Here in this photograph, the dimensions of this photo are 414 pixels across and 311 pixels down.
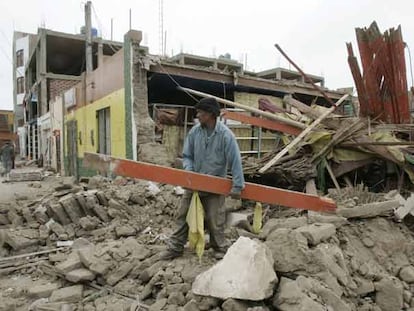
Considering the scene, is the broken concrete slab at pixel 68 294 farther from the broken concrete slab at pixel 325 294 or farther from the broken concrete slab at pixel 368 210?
the broken concrete slab at pixel 368 210

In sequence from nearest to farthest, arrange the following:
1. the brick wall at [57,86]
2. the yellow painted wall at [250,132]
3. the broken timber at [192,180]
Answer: the broken timber at [192,180], the yellow painted wall at [250,132], the brick wall at [57,86]

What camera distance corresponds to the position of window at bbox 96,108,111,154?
496 inches

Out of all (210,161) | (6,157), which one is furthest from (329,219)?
(6,157)

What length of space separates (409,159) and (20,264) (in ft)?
18.3

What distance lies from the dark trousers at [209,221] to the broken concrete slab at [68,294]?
3.38 feet

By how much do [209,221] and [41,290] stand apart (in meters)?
1.93

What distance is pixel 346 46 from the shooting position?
6.94m

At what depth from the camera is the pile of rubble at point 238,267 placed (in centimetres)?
297

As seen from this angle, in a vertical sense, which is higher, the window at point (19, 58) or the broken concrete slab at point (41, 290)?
the window at point (19, 58)

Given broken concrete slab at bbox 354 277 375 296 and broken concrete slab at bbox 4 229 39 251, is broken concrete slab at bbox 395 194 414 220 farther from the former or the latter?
broken concrete slab at bbox 4 229 39 251

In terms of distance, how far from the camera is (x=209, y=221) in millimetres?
4078

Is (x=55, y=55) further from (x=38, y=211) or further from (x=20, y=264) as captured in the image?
(x=20, y=264)

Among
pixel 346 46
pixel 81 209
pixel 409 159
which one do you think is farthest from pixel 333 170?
pixel 81 209

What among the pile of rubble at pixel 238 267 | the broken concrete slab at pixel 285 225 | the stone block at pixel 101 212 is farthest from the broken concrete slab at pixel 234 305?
the stone block at pixel 101 212
